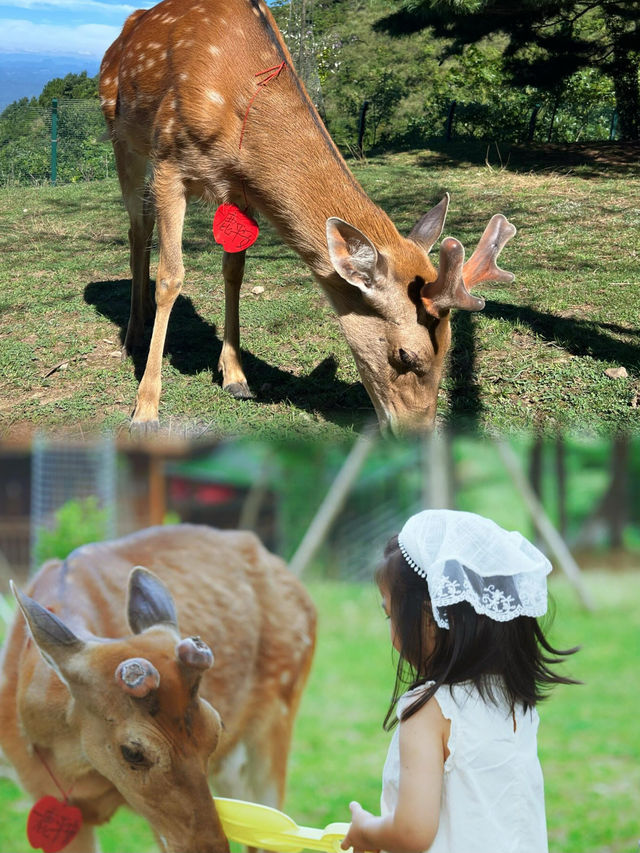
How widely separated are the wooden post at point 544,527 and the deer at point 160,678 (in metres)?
0.77

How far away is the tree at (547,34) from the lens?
46.6 feet

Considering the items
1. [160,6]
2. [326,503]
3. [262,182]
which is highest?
[160,6]

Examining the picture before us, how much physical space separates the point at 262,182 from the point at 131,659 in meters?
3.31

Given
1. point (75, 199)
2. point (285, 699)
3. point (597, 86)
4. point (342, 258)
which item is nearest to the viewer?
point (285, 699)

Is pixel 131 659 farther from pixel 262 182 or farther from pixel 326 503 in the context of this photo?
pixel 262 182

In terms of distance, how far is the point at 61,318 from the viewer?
24.8 feet

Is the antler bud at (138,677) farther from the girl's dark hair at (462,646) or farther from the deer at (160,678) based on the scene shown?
the girl's dark hair at (462,646)

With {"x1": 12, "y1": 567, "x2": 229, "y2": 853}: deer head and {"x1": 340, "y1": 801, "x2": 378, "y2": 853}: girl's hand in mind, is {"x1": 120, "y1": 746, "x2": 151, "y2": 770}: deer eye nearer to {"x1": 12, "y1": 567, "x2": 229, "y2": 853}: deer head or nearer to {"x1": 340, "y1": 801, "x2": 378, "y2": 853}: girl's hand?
{"x1": 12, "y1": 567, "x2": 229, "y2": 853}: deer head

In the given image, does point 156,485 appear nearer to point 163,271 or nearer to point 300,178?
point 300,178

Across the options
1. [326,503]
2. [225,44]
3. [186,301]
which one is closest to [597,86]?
[186,301]

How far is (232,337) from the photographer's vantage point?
6102mm

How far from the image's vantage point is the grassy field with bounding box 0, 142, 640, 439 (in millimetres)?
5715

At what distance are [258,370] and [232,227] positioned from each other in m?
1.34

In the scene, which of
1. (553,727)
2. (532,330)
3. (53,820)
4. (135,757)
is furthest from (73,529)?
(532,330)
